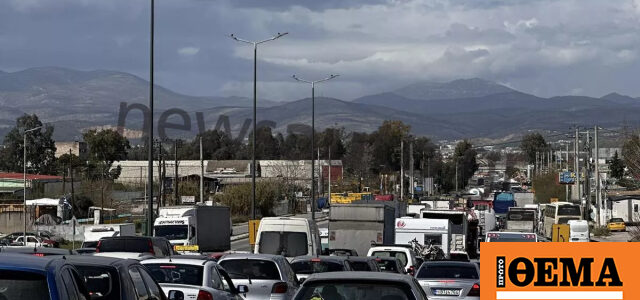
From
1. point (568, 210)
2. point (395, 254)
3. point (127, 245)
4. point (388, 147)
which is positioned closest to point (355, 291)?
point (127, 245)

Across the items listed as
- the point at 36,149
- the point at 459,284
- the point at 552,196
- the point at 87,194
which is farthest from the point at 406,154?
the point at 459,284

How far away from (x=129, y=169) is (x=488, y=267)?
147 metres

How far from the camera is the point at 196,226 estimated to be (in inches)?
1858

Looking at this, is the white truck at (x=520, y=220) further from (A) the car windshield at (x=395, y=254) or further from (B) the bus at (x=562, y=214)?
(A) the car windshield at (x=395, y=254)

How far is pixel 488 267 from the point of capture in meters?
12.0

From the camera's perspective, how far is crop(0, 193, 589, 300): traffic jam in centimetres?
1104

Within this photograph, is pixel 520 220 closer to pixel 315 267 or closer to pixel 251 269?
pixel 315 267

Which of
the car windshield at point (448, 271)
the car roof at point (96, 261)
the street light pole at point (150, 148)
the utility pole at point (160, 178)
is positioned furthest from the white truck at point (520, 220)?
the car roof at point (96, 261)

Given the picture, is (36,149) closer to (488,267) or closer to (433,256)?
(433,256)

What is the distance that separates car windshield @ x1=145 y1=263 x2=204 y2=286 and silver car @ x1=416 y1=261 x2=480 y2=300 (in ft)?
26.1

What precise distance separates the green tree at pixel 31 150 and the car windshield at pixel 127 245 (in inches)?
4555

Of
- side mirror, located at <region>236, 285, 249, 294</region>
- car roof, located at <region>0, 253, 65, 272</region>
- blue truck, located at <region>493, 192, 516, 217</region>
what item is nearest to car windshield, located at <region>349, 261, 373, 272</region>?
side mirror, located at <region>236, 285, 249, 294</region>

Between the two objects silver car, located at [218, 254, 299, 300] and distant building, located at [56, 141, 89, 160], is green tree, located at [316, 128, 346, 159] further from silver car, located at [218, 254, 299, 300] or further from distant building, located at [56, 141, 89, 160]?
silver car, located at [218, 254, 299, 300]

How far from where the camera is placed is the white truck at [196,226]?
45.6m
